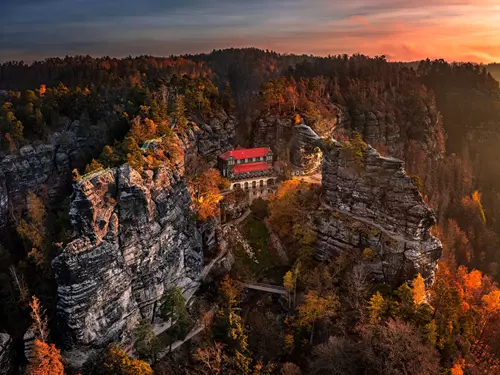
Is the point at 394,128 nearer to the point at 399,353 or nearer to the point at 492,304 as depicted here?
the point at 492,304

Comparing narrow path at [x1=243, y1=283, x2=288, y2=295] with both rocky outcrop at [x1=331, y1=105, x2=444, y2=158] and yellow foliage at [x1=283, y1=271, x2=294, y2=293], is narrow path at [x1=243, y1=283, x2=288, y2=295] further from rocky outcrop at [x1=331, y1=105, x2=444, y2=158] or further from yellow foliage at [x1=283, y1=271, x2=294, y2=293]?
rocky outcrop at [x1=331, y1=105, x2=444, y2=158]

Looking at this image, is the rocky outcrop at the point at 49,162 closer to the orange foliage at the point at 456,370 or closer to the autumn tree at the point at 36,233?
the autumn tree at the point at 36,233

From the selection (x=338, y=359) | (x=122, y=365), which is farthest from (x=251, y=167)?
(x=122, y=365)

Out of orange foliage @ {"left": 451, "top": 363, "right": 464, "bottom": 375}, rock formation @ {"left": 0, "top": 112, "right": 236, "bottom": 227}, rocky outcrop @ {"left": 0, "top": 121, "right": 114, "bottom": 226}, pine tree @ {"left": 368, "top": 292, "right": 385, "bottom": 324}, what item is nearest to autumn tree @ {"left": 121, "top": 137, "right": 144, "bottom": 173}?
rock formation @ {"left": 0, "top": 112, "right": 236, "bottom": 227}

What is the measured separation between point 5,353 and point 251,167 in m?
35.3

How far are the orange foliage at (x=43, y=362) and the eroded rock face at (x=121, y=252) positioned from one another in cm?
318

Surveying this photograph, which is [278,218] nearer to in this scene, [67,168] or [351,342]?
[351,342]

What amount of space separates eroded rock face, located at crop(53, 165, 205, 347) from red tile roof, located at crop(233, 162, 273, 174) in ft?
37.6

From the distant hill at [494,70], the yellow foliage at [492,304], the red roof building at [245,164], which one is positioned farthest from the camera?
the distant hill at [494,70]

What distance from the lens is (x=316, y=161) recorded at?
2450 inches

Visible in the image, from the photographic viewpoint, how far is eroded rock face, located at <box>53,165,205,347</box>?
119 ft

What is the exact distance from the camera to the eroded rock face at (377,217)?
143 ft

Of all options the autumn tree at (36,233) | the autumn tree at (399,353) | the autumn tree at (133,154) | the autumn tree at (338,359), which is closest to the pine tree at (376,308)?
the autumn tree at (399,353)

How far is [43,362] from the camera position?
3219 centimetres
